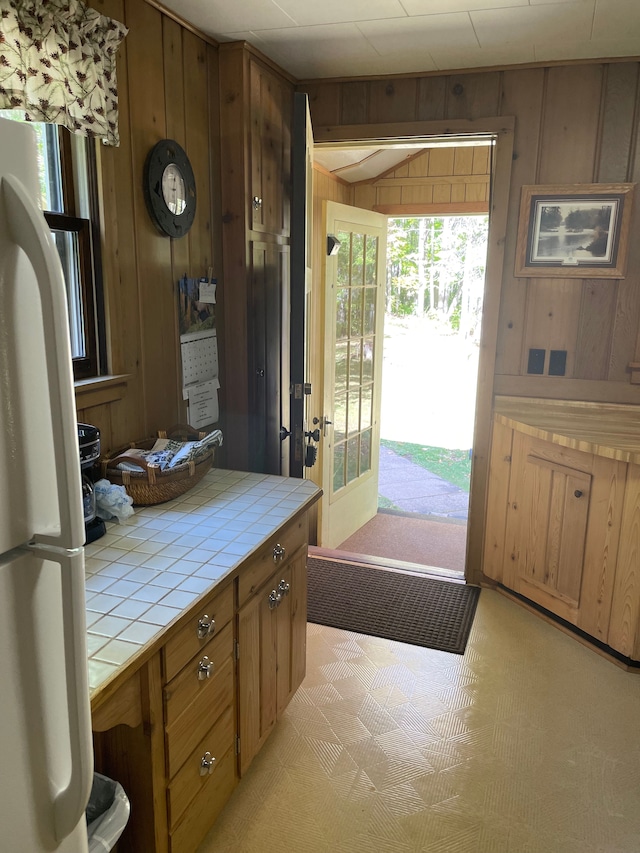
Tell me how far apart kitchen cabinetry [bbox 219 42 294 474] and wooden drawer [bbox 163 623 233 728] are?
4.21 ft

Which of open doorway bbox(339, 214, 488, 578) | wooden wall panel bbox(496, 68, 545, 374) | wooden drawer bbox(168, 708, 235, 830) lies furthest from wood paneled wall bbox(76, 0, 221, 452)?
open doorway bbox(339, 214, 488, 578)

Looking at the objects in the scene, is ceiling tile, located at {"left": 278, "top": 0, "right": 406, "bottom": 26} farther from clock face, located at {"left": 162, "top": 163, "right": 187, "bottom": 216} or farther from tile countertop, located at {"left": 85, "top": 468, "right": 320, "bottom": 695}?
tile countertop, located at {"left": 85, "top": 468, "right": 320, "bottom": 695}

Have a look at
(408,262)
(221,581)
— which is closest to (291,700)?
(221,581)

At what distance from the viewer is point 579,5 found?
216 centimetres

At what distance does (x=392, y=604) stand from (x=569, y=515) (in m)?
0.89

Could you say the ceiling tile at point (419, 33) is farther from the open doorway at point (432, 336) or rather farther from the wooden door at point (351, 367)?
the open doorway at point (432, 336)

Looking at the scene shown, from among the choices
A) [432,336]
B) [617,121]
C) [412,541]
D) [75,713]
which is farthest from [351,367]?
[432,336]

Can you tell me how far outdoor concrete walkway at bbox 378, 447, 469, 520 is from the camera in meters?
4.94

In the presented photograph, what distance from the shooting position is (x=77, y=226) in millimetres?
1954

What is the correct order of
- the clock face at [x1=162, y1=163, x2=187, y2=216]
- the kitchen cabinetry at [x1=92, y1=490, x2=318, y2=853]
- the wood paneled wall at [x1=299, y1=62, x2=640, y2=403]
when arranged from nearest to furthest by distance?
the kitchen cabinetry at [x1=92, y1=490, x2=318, y2=853] → the clock face at [x1=162, y1=163, x2=187, y2=216] → the wood paneled wall at [x1=299, y1=62, x2=640, y2=403]

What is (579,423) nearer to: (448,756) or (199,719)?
(448,756)

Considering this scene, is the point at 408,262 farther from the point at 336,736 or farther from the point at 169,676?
the point at 169,676

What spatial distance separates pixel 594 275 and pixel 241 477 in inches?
70.3

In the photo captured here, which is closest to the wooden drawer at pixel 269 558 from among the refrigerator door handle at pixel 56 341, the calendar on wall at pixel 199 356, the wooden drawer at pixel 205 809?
the wooden drawer at pixel 205 809
